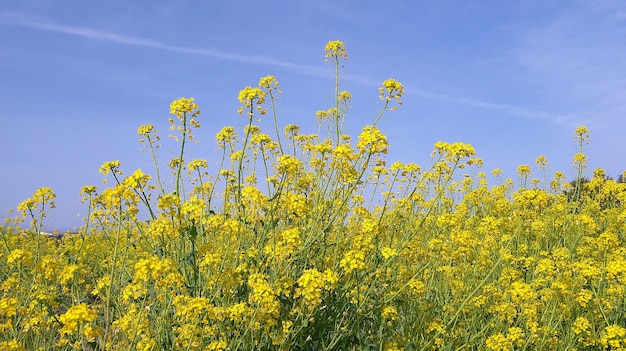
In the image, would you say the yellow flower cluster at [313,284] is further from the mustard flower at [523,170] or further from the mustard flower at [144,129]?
the mustard flower at [523,170]

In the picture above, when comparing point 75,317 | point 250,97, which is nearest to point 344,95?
point 250,97

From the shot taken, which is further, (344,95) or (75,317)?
(344,95)

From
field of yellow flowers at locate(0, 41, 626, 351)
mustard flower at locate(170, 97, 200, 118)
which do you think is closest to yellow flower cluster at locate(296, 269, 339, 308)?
field of yellow flowers at locate(0, 41, 626, 351)

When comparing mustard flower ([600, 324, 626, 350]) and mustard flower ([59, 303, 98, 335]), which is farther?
mustard flower ([600, 324, 626, 350])

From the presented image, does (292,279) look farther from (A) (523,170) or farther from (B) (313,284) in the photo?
(A) (523,170)

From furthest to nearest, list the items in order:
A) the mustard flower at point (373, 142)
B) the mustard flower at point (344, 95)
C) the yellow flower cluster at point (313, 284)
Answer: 1. the mustard flower at point (344, 95)
2. the mustard flower at point (373, 142)
3. the yellow flower cluster at point (313, 284)

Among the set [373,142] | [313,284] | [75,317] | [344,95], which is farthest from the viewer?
[344,95]

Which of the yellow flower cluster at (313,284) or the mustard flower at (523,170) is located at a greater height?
the mustard flower at (523,170)

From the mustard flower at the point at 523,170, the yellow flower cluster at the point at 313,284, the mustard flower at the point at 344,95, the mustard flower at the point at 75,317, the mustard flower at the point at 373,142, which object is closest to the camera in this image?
the mustard flower at the point at 75,317

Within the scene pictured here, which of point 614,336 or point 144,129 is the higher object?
point 144,129

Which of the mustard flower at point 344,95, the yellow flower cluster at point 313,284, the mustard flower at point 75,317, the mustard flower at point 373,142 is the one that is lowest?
the mustard flower at point 75,317

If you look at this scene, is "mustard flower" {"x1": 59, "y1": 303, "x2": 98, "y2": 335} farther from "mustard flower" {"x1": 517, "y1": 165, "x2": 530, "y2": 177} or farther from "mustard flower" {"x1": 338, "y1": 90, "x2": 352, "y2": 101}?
"mustard flower" {"x1": 517, "y1": 165, "x2": 530, "y2": 177}

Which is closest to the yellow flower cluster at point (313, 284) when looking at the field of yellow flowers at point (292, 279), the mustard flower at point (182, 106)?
the field of yellow flowers at point (292, 279)

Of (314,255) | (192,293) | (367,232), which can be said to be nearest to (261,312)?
(192,293)
